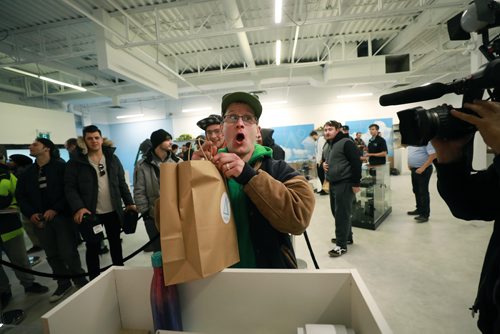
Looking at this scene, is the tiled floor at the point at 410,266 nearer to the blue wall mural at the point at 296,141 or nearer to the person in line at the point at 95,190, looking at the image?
the person in line at the point at 95,190

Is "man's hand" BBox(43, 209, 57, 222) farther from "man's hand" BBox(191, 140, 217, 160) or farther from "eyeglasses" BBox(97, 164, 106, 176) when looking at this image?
"man's hand" BBox(191, 140, 217, 160)

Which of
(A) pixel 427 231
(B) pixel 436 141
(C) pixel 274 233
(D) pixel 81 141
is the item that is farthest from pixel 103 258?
(A) pixel 427 231

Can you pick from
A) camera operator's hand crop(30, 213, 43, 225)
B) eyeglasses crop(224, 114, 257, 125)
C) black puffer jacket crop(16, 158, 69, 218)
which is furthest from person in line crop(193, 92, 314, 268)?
camera operator's hand crop(30, 213, 43, 225)

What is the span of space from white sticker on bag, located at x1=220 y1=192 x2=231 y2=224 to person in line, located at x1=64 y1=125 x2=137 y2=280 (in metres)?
2.01

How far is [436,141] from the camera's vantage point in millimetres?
845

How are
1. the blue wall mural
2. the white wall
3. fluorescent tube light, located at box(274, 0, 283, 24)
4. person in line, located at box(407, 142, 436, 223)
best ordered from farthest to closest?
the blue wall mural < the white wall < person in line, located at box(407, 142, 436, 223) < fluorescent tube light, located at box(274, 0, 283, 24)

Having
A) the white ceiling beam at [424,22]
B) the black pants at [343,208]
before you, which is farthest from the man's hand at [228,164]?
the white ceiling beam at [424,22]

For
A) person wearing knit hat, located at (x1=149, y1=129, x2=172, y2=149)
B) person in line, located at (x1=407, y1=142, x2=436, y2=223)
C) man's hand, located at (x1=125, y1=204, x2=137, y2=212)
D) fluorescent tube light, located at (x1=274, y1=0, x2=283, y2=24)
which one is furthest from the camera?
person in line, located at (x1=407, y1=142, x2=436, y2=223)

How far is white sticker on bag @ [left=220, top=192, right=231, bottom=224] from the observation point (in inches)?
28.3

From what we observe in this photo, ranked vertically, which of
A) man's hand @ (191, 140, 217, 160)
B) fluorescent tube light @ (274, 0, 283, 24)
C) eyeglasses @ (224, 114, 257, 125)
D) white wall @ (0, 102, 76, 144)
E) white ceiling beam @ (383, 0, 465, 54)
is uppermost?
white ceiling beam @ (383, 0, 465, 54)

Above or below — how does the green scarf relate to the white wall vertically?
below

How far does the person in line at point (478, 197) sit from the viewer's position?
79cm

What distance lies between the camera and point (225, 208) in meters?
0.74

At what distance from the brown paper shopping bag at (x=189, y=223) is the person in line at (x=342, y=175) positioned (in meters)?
2.62
